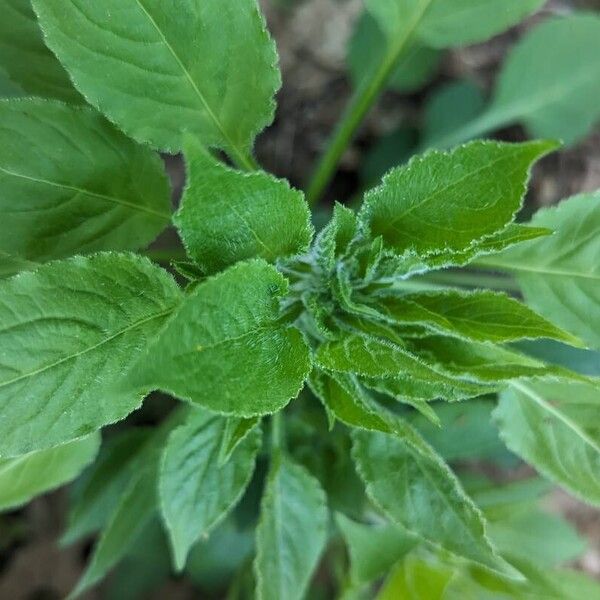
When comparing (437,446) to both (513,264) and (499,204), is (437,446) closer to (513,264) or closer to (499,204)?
(513,264)

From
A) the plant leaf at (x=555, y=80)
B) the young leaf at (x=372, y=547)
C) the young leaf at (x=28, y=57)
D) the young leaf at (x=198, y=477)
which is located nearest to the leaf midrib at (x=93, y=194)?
the young leaf at (x=28, y=57)

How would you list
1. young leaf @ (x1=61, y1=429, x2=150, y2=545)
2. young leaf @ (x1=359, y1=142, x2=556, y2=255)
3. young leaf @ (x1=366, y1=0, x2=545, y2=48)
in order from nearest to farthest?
young leaf @ (x1=359, y1=142, x2=556, y2=255) → young leaf @ (x1=366, y1=0, x2=545, y2=48) → young leaf @ (x1=61, y1=429, x2=150, y2=545)

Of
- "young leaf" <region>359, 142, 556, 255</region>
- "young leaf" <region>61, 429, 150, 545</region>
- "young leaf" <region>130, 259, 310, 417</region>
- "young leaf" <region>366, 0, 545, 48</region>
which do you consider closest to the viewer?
"young leaf" <region>130, 259, 310, 417</region>

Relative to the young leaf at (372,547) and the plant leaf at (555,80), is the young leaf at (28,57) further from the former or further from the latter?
the plant leaf at (555,80)

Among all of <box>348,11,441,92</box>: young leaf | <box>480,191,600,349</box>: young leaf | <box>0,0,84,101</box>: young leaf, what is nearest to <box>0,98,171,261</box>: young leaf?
<box>0,0,84,101</box>: young leaf

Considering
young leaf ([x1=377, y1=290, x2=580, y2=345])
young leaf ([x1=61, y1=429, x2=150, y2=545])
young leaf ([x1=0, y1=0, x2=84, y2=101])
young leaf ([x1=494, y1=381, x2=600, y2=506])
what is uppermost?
young leaf ([x1=0, y1=0, x2=84, y2=101])

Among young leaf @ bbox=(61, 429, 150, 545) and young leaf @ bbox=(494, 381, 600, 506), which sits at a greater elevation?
young leaf @ bbox=(61, 429, 150, 545)

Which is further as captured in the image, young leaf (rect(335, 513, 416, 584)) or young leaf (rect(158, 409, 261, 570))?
young leaf (rect(335, 513, 416, 584))

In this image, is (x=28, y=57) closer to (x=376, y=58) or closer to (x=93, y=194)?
(x=93, y=194)

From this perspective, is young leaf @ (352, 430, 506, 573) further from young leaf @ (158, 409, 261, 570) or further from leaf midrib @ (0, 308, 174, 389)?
leaf midrib @ (0, 308, 174, 389)
